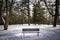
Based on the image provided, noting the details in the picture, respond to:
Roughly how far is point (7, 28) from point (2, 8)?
4.19 feet

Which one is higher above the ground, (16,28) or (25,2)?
(25,2)

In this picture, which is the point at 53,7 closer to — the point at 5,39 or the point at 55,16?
the point at 55,16

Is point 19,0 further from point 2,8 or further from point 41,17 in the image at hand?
point 41,17

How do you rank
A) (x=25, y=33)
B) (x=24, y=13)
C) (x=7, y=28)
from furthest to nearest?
(x=7, y=28), (x=24, y=13), (x=25, y=33)

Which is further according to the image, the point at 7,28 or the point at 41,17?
the point at 7,28

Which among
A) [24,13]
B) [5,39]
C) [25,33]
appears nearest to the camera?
[5,39]

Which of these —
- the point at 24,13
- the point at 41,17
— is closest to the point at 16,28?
the point at 24,13

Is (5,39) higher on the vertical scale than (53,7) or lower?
lower

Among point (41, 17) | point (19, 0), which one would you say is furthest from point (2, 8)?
point (41, 17)

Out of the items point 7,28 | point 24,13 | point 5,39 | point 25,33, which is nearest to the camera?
point 5,39

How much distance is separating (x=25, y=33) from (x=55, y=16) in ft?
7.36

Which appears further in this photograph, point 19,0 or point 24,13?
point 19,0

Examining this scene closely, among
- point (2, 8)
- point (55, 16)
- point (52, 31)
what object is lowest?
point (52, 31)

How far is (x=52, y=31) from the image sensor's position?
9148 mm
